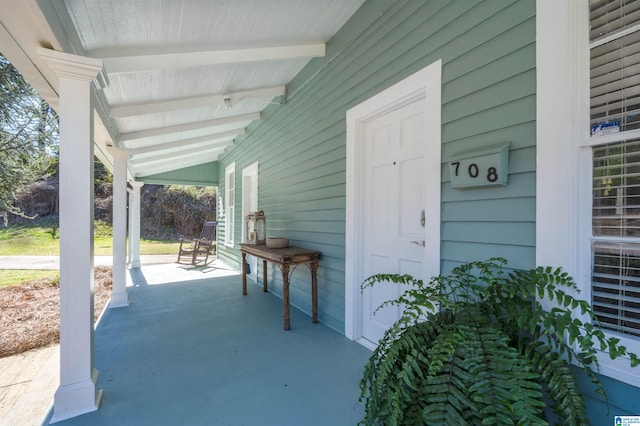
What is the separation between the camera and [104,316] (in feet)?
11.3

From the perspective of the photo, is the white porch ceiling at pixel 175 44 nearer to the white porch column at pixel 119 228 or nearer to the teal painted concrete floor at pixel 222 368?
the white porch column at pixel 119 228

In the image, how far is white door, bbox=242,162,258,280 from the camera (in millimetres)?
5371

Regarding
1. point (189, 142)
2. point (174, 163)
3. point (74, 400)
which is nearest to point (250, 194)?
point (189, 142)

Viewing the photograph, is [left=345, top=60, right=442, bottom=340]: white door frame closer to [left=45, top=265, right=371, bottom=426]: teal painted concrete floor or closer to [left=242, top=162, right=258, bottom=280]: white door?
[left=45, top=265, right=371, bottom=426]: teal painted concrete floor

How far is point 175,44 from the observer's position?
2445 millimetres

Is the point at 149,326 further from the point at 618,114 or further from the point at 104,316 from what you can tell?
the point at 618,114

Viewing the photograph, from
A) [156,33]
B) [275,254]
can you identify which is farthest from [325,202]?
[156,33]

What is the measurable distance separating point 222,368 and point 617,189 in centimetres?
256

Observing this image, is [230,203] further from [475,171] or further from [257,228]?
[475,171]

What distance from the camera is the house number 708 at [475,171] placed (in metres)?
1.55

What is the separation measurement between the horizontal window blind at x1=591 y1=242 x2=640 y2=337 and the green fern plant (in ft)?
0.37

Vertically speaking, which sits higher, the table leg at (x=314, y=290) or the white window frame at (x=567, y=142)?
the white window frame at (x=567, y=142)

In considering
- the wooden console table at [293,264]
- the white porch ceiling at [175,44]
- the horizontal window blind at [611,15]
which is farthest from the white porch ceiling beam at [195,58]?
the horizontal window blind at [611,15]

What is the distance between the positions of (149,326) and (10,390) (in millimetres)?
1121
